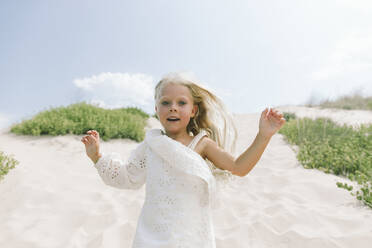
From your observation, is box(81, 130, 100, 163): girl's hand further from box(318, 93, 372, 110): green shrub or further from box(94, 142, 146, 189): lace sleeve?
box(318, 93, 372, 110): green shrub

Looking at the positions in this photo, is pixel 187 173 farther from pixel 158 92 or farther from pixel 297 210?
pixel 297 210

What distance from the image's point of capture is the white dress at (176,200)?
1601 mm

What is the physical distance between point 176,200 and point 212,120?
2.46ft

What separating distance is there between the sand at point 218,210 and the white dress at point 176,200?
1386 mm

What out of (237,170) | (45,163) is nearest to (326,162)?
(237,170)

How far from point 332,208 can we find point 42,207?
4025mm

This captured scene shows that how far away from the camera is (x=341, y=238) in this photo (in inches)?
111

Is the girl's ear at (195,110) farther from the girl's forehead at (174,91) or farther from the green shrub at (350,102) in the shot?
the green shrub at (350,102)

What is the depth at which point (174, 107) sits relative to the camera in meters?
1.86

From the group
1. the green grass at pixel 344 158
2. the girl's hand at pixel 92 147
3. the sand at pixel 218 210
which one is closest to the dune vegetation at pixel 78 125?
the sand at pixel 218 210

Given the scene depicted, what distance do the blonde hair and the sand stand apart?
1.24 meters

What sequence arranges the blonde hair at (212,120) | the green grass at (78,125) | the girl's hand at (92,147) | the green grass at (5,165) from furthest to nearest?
the green grass at (78,125)
the green grass at (5,165)
the girl's hand at (92,147)
the blonde hair at (212,120)

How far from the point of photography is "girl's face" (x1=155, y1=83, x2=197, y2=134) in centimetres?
188

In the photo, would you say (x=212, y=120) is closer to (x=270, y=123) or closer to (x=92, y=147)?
(x=270, y=123)
